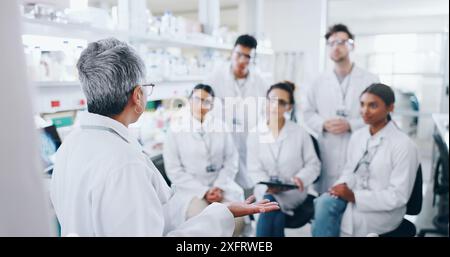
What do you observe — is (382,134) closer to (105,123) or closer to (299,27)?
(299,27)

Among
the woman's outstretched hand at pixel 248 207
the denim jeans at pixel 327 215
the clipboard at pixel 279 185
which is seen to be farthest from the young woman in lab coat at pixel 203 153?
the denim jeans at pixel 327 215

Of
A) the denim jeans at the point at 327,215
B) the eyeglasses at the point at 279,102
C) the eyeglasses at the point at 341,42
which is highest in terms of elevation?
the eyeglasses at the point at 341,42

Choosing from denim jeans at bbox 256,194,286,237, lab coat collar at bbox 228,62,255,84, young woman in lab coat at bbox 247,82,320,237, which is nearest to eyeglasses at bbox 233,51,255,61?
lab coat collar at bbox 228,62,255,84

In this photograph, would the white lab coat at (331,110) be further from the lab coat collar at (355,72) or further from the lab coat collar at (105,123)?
the lab coat collar at (105,123)

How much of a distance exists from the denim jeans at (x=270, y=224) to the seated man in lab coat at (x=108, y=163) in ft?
1.25

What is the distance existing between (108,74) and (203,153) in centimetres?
58

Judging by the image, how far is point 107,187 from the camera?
68cm

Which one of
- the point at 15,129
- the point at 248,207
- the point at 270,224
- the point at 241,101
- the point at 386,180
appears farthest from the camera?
the point at 241,101

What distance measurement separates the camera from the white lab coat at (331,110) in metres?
1.35

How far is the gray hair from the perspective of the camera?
0.69m

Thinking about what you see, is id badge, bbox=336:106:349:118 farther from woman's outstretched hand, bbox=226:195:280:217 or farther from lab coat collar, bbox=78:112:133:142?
lab coat collar, bbox=78:112:133:142

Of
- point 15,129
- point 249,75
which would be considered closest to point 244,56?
point 249,75
